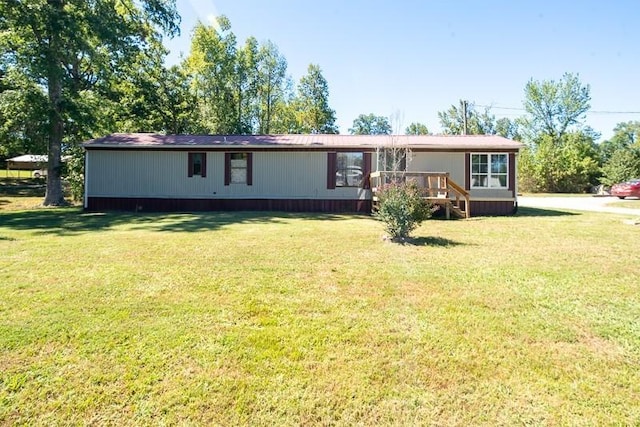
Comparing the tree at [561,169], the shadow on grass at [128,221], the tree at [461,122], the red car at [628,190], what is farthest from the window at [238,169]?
the tree at [461,122]

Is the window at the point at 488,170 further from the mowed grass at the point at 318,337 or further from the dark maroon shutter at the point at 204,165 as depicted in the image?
the dark maroon shutter at the point at 204,165

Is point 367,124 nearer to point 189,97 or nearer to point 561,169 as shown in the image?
point 561,169

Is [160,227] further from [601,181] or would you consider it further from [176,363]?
[601,181]

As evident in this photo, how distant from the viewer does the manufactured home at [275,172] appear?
12.4 m

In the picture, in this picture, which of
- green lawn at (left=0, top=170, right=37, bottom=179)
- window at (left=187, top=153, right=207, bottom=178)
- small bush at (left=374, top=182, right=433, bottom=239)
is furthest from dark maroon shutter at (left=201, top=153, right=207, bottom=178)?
green lawn at (left=0, top=170, right=37, bottom=179)

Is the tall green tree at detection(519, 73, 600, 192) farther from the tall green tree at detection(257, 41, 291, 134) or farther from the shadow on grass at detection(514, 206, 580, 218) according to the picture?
the tall green tree at detection(257, 41, 291, 134)

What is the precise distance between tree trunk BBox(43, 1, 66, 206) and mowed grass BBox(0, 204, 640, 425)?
402 inches

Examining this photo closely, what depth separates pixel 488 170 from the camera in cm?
1253

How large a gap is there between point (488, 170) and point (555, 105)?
1213 inches

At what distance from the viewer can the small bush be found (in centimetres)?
663

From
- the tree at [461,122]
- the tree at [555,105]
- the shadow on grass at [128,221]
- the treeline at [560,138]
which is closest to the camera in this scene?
the shadow on grass at [128,221]

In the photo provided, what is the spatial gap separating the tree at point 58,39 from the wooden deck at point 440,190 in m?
11.8

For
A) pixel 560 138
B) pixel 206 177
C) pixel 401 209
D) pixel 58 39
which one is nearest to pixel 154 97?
pixel 58 39

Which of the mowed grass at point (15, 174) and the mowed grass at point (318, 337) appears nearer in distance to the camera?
the mowed grass at point (318, 337)
